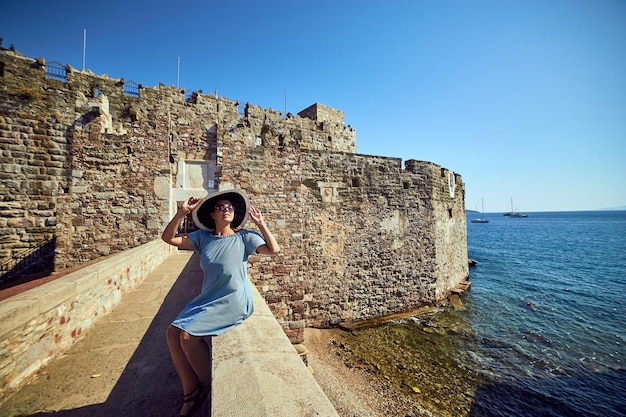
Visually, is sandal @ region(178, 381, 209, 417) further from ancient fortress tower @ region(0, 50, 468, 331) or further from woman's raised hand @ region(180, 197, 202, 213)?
ancient fortress tower @ region(0, 50, 468, 331)

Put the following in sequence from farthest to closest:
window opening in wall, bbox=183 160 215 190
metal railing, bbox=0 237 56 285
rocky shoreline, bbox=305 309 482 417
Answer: window opening in wall, bbox=183 160 215 190, metal railing, bbox=0 237 56 285, rocky shoreline, bbox=305 309 482 417

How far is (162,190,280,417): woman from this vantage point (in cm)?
215

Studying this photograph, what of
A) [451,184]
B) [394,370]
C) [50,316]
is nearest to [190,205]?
[50,316]

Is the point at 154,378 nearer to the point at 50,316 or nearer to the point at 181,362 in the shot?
Result: the point at 181,362

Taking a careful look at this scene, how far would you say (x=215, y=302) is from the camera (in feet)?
7.59

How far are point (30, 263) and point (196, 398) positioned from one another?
9.27m

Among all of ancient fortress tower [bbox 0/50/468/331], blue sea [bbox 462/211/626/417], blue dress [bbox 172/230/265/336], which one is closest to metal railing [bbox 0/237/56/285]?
ancient fortress tower [bbox 0/50/468/331]

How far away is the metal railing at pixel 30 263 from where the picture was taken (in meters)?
7.18

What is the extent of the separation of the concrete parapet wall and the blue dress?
1.82m

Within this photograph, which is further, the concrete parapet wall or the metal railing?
the metal railing

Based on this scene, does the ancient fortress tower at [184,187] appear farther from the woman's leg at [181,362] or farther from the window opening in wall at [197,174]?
the woman's leg at [181,362]

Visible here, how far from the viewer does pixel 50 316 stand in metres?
3.04

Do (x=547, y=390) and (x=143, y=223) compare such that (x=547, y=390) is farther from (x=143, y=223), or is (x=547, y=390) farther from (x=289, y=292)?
(x=143, y=223)

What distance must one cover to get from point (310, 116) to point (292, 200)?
29.8 ft
